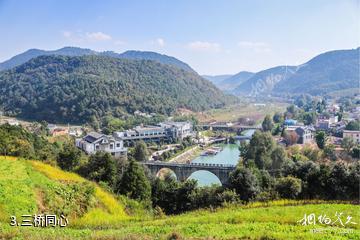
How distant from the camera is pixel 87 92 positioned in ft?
99.6

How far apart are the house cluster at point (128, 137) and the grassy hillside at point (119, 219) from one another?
13.3m

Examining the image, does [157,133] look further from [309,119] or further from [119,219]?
[119,219]

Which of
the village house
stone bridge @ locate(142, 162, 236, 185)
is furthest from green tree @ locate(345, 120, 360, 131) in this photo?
stone bridge @ locate(142, 162, 236, 185)

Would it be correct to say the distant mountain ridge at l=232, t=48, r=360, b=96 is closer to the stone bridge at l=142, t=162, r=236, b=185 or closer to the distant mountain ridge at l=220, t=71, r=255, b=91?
the distant mountain ridge at l=220, t=71, r=255, b=91

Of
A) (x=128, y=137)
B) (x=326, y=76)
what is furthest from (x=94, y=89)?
(x=326, y=76)

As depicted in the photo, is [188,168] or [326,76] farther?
[326,76]

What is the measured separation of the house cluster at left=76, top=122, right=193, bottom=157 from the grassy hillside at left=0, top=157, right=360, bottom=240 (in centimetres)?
1328

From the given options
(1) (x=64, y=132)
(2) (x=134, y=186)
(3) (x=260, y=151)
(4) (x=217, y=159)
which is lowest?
(4) (x=217, y=159)

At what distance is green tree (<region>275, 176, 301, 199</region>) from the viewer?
5.41 meters

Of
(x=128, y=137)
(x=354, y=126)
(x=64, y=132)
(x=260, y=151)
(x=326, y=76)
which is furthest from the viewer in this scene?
(x=326, y=76)

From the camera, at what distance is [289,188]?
18.1 feet

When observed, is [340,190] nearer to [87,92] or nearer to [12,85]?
[87,92]

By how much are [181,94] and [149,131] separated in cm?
1919

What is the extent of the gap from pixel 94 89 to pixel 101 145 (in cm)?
1416
